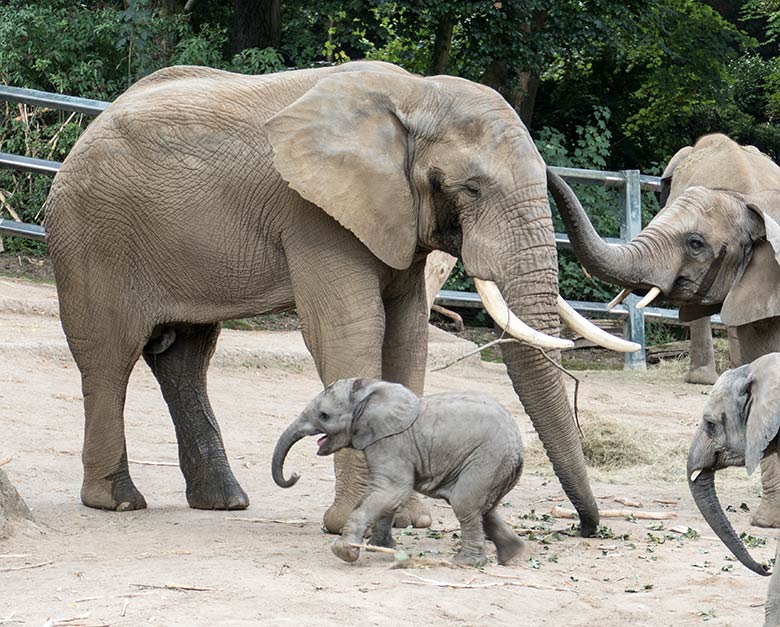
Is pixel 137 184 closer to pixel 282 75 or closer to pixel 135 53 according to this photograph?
pixel 282 75

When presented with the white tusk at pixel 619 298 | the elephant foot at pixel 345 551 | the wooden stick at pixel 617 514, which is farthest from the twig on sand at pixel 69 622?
the white tusk at pixel 619 298

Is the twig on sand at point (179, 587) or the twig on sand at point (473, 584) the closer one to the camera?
the twig on sand at point (179, 587)

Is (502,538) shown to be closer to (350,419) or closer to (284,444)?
(350,419)

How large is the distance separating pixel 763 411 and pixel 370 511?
1684 mm

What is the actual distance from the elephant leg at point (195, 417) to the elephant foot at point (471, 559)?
192 cm

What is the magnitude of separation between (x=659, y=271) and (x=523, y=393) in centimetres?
164

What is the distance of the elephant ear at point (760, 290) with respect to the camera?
7699 mm

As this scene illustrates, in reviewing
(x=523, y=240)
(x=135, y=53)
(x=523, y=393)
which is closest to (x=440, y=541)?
(x=523, y=393)

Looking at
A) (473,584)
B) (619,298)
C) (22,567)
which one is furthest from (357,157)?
(619,298)

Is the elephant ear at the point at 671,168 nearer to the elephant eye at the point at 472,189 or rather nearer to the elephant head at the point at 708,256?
the elephant head at the point at 708,256

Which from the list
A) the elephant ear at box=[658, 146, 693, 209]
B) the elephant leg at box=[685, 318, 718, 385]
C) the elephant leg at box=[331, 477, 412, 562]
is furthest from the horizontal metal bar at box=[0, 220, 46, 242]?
the elephant leg at box=[331, 477, 412, 562]

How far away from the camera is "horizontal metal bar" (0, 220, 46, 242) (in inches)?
551

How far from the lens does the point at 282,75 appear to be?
7.23 metres

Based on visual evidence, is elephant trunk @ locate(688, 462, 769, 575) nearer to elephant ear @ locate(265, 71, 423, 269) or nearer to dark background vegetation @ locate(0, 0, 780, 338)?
elephant ear @ locate(265, 71, 423, 269)
